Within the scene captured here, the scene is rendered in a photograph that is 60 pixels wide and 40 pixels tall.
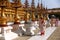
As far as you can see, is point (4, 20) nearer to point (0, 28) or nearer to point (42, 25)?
point (0, 28)

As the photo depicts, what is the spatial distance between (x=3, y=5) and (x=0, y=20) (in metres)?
0.82

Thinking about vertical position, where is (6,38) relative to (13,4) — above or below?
below

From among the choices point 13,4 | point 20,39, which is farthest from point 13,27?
point 20,39

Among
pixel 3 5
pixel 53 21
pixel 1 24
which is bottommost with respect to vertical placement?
pixel 53 21

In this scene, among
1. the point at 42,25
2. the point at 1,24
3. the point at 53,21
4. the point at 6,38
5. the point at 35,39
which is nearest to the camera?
the point at 6,38

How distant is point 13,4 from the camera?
1586cm

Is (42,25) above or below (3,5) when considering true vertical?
below

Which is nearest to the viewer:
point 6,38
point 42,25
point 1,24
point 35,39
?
point 6,38

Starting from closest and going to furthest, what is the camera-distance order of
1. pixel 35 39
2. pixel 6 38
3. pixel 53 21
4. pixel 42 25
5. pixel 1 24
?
pixel 6 38 < pixel 1 24 < pixel 35 39 < pixel 42 25 < pixel 53 21

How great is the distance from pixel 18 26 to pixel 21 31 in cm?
41

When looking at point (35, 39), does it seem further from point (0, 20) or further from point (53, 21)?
point (53, 21)

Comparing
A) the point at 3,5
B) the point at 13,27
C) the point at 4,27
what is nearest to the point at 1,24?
Answer: the point at 4,27

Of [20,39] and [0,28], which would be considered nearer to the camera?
[0,28]

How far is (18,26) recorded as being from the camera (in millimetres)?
15922
